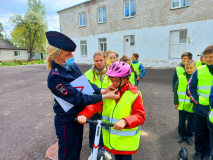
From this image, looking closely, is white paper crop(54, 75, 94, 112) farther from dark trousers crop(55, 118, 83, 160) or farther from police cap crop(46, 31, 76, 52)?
police cap crop(46, 31, 76, 52)

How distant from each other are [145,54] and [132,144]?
1386cm

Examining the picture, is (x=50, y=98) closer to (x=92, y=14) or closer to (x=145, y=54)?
(x=145, y=54)

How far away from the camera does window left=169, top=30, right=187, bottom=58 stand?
12.6m

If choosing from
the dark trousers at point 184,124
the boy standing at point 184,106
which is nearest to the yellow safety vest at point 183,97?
the boy standing at point 184,106

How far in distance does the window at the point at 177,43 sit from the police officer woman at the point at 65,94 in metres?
12.9

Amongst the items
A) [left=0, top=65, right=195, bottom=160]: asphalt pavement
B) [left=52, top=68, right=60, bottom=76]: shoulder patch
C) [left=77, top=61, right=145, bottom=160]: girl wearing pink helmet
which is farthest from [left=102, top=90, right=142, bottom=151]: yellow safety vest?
[left=0, top=65, right=195, bottom=160]: asphalt pavement

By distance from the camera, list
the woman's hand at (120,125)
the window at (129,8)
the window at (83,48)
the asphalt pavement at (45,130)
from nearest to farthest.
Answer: the woman's hand at (120,125) → the asphalt pavement at (45,130) → the window at (129,8) → the window at (83,48)

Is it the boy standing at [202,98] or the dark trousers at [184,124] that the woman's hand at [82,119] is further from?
the dark trousers at [184,124]

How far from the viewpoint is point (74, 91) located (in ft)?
5.88

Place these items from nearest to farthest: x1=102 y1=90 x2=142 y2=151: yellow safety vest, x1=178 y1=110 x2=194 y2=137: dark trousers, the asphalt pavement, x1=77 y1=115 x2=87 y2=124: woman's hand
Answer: x1=77 y1=115 x2=87 y2=124: woman's hand → x1=102 y1=90 x2=142 y2=151: yellow safety vest → the asphalt pavement → x1=178 y1=110 x2=194 y2=137: dark trousers

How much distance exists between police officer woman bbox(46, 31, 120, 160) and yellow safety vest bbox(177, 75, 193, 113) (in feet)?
6.87

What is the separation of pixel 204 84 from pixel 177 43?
11.9 m

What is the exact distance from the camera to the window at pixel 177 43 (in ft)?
41.2

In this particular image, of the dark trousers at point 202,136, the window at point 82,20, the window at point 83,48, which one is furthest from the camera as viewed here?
the window at point 83,48
